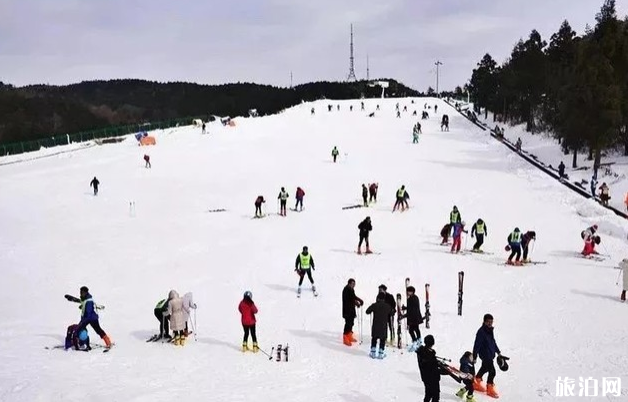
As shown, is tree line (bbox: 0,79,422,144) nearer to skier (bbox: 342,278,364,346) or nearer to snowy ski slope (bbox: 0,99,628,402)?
snowy ski slope (bbox: 0,99,628,402)

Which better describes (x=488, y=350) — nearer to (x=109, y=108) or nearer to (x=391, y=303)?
(x=391, y=303)

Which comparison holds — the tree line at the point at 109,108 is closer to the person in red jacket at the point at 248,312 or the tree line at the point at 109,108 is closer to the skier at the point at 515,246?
the skier at the point at 515,246

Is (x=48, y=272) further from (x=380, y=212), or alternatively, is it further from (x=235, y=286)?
(x=380, y=212)

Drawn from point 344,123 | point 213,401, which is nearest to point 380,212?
point 213,401

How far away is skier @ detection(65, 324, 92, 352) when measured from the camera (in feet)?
36.9

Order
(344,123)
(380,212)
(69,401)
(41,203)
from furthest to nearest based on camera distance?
(344,123)
(41,203)
(380,212)
(69,401)

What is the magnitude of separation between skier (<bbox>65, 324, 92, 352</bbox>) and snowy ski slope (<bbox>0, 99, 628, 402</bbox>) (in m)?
0.36

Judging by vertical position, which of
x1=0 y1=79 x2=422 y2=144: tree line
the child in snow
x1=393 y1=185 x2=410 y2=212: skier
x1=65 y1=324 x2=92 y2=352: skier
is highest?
x1=0 y1=79 x2=422 y2=144: tree line

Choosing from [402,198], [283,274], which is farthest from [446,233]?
[283,274]

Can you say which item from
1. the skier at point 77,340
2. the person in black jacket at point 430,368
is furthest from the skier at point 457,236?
the skier at point 77,340

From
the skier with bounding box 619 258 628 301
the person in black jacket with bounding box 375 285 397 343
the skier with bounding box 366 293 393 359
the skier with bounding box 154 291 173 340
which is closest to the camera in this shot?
the skier with bounding box 366 293 393 359

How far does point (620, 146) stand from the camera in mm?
38812

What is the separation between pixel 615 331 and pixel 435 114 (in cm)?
6311

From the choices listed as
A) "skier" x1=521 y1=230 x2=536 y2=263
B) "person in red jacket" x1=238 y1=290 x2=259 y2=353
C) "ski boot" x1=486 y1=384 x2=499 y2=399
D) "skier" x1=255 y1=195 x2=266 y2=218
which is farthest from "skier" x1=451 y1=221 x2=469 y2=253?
"ski boot" x1=486 y1=384 x2=499 y2=399
